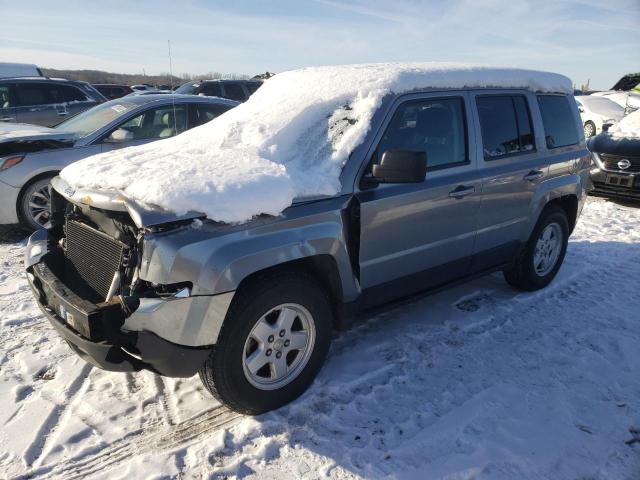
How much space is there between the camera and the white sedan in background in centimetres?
1514

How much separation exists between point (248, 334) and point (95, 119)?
4.94 m

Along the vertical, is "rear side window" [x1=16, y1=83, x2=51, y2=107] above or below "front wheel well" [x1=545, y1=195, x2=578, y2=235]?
above

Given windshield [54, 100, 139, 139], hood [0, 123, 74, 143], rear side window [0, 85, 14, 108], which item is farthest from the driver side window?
rear side window [0, 85, 14, 108]

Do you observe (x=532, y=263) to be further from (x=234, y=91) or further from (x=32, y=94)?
(x=234, y=91)

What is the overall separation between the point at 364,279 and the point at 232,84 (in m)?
11.8

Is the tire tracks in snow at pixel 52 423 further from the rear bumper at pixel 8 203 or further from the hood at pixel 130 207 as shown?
the rear bumper at pixel 8 203

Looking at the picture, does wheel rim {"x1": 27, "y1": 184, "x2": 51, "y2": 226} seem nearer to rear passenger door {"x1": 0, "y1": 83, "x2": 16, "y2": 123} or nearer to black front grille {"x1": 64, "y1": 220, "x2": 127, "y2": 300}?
black front grille {"x1": 64, "y1": 220, "x2": 127, "y2": 300}

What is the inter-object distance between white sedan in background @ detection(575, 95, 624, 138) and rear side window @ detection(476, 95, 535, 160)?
486 inches

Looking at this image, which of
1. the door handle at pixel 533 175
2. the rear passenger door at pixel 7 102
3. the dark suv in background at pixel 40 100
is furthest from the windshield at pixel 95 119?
the door handle at pixel 533 175

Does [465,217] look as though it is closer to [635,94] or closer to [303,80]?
[303,80]

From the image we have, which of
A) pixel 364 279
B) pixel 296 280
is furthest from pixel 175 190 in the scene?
pixel 364 279

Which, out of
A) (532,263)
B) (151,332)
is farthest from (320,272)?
(532,263)

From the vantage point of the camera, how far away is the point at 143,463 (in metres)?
2.55

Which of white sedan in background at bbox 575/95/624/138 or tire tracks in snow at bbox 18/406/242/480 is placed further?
white sedan in background at bbox 575/95/624/138
